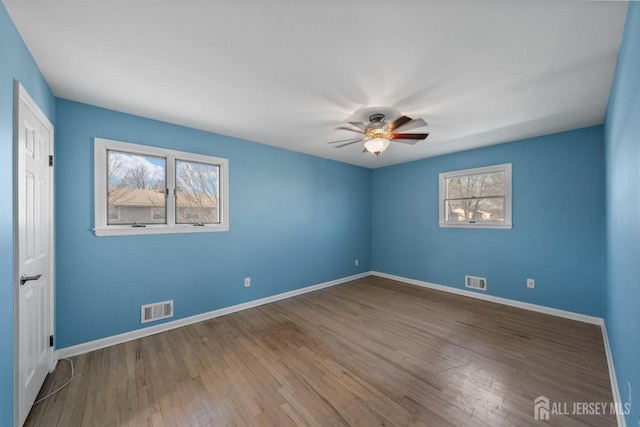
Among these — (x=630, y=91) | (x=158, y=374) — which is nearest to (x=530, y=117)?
(x=630, y=91)

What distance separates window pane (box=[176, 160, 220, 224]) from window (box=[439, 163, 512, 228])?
3.89 meters

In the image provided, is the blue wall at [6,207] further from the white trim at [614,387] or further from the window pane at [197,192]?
the white trim at [614,387]

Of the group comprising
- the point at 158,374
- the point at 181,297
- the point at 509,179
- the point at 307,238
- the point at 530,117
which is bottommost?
the point at 158,374

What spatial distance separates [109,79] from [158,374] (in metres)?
2.59

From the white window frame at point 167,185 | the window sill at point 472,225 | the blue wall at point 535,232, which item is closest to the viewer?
the white window frame at point 167,185

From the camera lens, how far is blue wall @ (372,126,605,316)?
3127 millimetres

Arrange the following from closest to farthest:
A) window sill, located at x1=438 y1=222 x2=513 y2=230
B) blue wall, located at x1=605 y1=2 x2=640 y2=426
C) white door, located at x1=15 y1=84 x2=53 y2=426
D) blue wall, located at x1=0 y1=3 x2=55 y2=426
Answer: blue wall, located at x1=605 y1=2 x2=640 y2=426 < blue wall, located at x1=0 y1=3 x2=55 y2=426 < white door, located at x1=15 y1=84 x2=53 y2=426 < window sill, located at x1=438 y1=222 x2=513 y2=230

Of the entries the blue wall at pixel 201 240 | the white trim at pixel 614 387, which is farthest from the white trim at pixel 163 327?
the white trim at pixel 614 387

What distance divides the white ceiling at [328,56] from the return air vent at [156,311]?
221 centimetres

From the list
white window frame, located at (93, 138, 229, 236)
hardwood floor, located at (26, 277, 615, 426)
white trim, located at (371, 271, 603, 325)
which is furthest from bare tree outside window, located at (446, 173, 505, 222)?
white window frame, located at (93, 138, 229, 236)

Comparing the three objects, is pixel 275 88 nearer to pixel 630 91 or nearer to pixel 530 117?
pixel 630 91

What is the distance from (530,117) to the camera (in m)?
2.82

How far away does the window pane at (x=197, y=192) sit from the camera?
124 inches

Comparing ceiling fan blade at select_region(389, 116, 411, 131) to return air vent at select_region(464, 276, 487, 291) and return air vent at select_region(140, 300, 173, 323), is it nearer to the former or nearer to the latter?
return air vent at select_region(464, 276, 487, 291)
